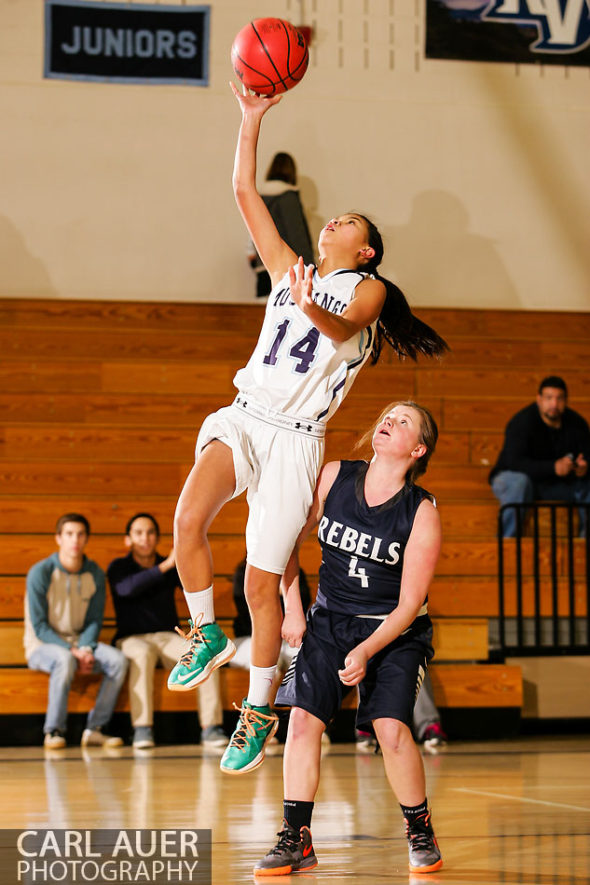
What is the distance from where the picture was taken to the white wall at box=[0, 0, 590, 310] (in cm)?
864

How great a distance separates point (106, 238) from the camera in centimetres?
871

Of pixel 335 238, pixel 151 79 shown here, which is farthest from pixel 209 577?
pixel 151 79

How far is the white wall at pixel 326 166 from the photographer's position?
8641 millimetres

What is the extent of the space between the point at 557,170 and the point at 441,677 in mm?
4777

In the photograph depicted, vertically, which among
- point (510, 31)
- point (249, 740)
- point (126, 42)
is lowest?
point (249, 740)

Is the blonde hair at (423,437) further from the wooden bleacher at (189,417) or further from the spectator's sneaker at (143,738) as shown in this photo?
the wooden bleacher at (189,417)

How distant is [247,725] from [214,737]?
284 centimetres

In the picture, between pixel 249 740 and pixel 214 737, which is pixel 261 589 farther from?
pixel 214 737

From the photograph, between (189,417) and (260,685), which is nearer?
(260,685)

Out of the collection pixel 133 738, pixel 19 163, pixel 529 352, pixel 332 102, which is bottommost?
pixel 133 738

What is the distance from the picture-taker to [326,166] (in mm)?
8938

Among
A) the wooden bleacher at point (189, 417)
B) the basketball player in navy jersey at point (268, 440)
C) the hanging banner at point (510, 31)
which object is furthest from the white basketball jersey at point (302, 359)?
the hanging banner at point (510, 31)

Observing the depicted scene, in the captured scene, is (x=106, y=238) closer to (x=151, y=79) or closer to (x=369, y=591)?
(x=151, y=79)

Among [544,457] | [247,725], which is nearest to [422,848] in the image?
[247,725]
